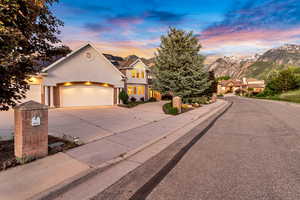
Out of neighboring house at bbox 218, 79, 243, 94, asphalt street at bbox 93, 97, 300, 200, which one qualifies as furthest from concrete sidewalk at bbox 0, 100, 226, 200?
neighboring house at bbox 218, 79, 243, 94

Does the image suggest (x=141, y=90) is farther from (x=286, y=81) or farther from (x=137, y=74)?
(x=286, y=81)

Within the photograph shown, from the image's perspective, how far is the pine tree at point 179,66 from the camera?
1664cm

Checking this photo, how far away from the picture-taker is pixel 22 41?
416 cm

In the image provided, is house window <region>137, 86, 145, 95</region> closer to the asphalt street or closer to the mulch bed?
the mulch bed

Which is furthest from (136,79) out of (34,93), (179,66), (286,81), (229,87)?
(229,87)

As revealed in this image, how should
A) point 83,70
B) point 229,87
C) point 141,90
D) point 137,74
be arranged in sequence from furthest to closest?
point 229,87
point 141,90
point 137,74
point 83,70

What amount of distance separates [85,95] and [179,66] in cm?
1128

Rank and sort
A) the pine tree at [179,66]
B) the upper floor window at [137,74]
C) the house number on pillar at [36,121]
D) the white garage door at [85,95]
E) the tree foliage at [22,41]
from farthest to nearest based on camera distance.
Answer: the upper floor window at [137,74], the pine tree at [179,66], the white garage door at [85,95], the house number on pillar at [36,121], the tree foliage at [22,41]

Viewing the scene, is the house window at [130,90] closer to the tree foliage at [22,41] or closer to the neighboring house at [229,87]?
the tree foliage at [22,41]

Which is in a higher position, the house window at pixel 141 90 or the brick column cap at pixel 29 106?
the house window at pixel 141 90

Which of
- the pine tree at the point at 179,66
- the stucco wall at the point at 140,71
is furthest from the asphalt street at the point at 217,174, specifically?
the stucco wall at the point at 140,71

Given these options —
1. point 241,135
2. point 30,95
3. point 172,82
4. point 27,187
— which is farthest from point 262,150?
point 30,95

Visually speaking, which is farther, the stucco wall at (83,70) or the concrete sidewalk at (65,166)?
the stucco wall at (83,70)

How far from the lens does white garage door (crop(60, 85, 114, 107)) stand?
16047 mm
